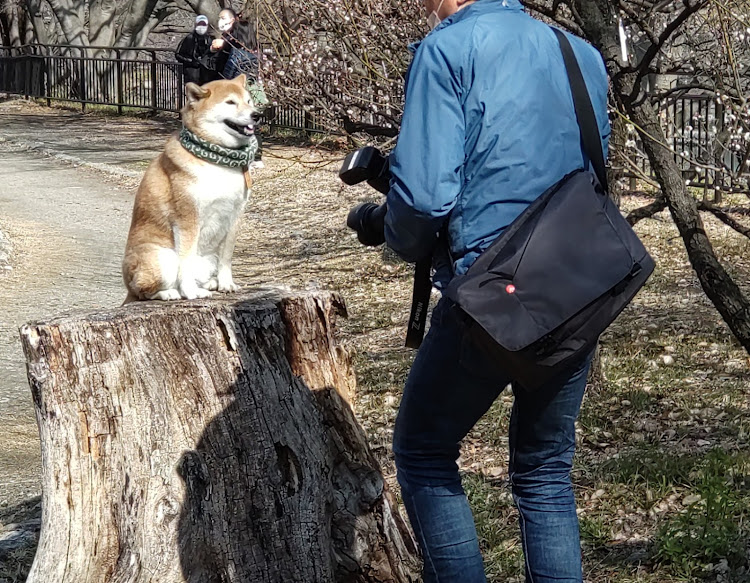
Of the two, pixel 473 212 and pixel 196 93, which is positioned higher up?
pixel 473 212

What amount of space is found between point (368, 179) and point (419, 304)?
16.1 inches

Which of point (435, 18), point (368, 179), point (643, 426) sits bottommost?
point (643, 426)

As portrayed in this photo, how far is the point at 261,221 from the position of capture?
42.8ft

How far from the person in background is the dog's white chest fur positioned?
8665 millimetres

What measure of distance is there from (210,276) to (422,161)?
7.30 ft

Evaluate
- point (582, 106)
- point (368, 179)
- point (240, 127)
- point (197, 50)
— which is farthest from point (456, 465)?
point (197, 50)

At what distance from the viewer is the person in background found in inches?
547

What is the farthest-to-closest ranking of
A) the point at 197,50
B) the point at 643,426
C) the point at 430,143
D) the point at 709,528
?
the point at 197,50
the point at 643,426
the point at 709,528
the point at 430,143

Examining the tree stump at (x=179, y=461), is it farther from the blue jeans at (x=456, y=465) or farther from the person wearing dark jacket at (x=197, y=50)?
the person wearing dark jacket at (x=197, y=50)

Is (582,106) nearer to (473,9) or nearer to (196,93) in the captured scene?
(473,9)

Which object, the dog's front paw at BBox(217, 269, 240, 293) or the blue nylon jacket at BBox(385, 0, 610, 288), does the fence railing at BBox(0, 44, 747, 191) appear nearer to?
the dog's front paw at BBox(217, 269, 240, 293)

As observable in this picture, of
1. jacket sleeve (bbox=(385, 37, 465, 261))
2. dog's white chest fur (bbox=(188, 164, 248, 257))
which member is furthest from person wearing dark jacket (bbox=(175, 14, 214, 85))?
jacket sleeve (bbox=(385, 37, 465, 261))

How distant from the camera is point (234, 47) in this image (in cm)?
1358

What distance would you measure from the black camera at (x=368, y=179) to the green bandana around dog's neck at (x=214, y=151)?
157 centimetres
